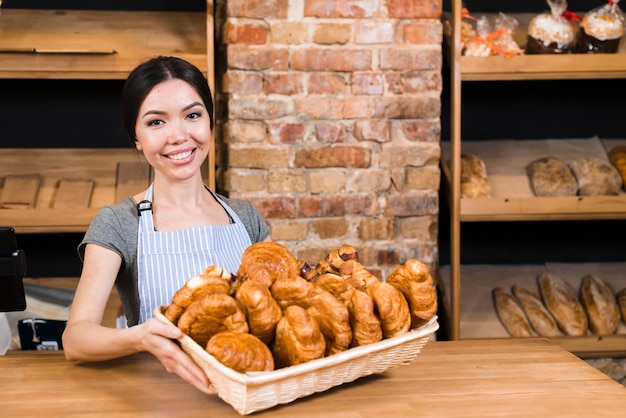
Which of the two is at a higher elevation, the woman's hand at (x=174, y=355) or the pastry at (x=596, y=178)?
the pastry at (x=596, y=178)

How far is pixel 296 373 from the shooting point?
1.05m

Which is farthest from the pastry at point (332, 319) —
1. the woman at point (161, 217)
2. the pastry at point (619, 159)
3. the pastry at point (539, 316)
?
the pastry at point (619, 159)

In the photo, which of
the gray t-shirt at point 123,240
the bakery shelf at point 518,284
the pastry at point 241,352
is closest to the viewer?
the pastry at point 241,352

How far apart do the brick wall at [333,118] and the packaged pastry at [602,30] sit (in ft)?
1.86

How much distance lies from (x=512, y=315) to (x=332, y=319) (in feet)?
5.88

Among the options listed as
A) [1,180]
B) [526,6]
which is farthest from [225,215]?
[526,6]

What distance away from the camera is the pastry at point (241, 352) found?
3.38 feet

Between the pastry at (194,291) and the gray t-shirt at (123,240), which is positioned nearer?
the pastry at (194,291)

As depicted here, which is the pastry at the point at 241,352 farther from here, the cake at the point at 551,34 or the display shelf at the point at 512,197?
the cake at the point at 551,34

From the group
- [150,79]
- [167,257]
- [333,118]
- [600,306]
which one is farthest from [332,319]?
[600,306]

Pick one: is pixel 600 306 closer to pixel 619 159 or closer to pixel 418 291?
pixel 619 159

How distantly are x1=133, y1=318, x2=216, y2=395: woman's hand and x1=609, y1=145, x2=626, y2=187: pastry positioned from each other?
217 centimetres

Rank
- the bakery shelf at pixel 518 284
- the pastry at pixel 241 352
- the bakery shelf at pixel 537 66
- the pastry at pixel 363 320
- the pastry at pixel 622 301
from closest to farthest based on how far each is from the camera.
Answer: the pastry at pixel 241 352 → the pastry at pixel 363 320 → the bakery shelf at pixel 537 66 → the bakery shelf at pixel 518 284 → the pastry at pixel 622 301

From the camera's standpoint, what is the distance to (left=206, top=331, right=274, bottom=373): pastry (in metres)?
1.03
